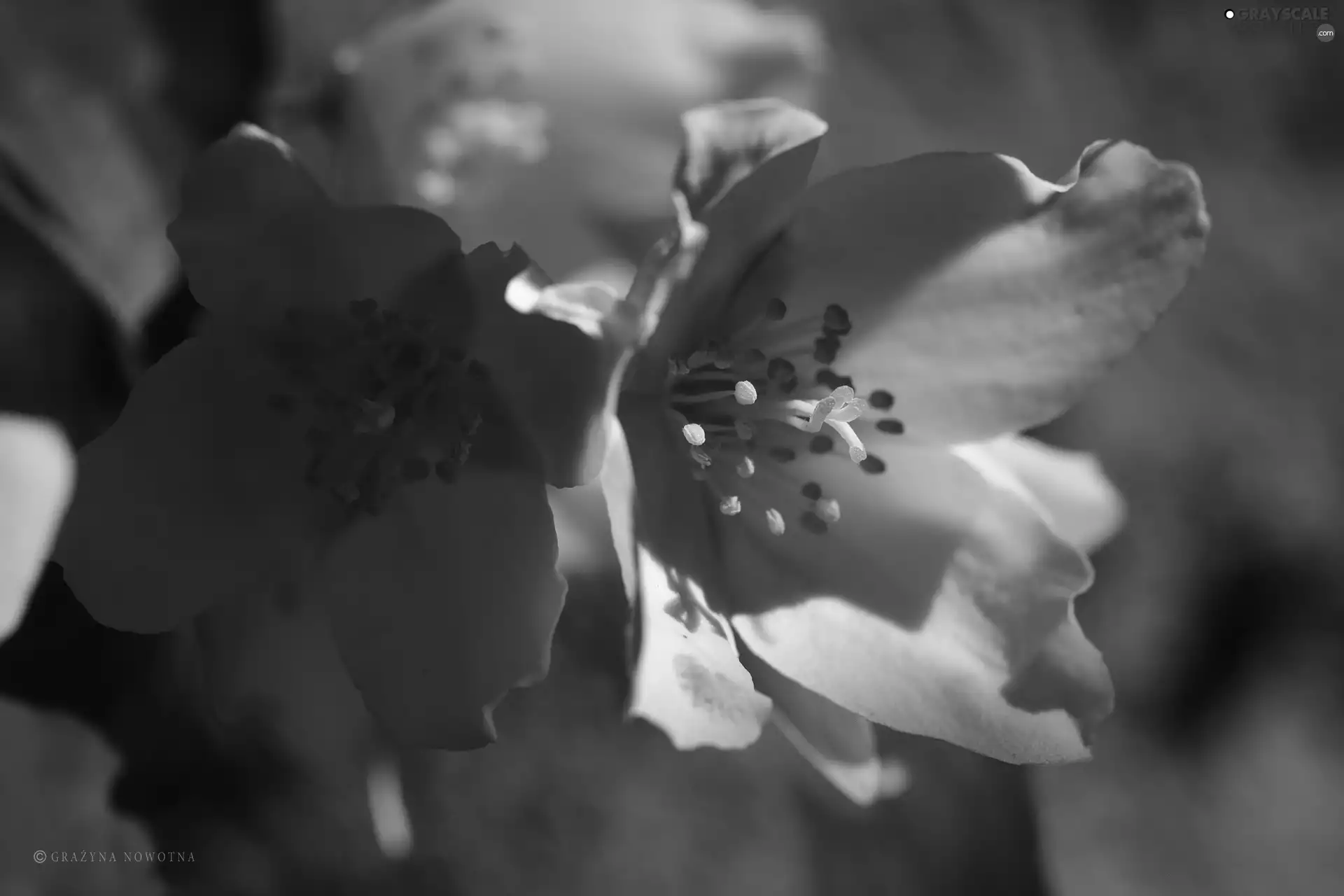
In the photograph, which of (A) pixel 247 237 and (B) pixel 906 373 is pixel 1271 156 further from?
(A) pixel 247 237

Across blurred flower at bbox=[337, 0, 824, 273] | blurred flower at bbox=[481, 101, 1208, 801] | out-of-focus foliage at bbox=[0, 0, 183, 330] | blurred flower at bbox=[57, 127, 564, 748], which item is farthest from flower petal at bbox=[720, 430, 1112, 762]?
out-of-focus foliage at bbox=[0, 0, 183, 330]

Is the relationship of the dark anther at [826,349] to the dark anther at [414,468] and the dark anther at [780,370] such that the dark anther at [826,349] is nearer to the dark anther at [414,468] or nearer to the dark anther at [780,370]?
the dark anther at [780,370]

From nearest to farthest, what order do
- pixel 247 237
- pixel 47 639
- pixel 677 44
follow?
pixel 247 237 → pixel 47 639 → pixel 677 44

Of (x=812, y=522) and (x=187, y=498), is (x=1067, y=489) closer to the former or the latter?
(x=812, y=522)

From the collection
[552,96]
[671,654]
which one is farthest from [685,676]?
[552,96]

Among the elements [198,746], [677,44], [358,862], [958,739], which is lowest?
[358,862]

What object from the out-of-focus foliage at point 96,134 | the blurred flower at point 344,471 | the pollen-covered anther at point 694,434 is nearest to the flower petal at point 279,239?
the blurred flower at point 344,471

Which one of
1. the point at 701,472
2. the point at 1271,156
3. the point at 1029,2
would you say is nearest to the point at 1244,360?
the point at 1271,156
